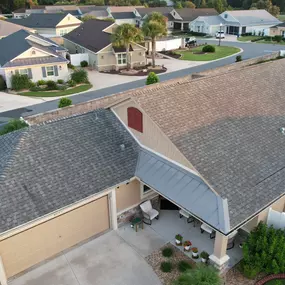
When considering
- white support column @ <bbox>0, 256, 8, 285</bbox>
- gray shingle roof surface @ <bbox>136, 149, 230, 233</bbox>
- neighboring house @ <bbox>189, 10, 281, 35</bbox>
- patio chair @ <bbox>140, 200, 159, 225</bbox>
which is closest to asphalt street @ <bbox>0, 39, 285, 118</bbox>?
neighboring house @ <bbox>189, 10, 281, 35</bbox>

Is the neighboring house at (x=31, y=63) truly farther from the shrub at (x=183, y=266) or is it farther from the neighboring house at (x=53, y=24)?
the neighboring house at (x=53, y=24)

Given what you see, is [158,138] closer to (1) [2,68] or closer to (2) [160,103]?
(2) [160,103]

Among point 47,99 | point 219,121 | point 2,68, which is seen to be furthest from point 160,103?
point 2,68

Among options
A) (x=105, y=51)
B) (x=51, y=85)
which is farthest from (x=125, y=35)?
(x=51, y=85)

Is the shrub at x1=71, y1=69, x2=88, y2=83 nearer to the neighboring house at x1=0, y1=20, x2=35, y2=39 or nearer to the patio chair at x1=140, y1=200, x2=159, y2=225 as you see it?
the neighboring house at x1=0, y1=20, x2=35, y2=39

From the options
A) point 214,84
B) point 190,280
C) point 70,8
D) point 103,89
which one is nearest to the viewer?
point 190,280

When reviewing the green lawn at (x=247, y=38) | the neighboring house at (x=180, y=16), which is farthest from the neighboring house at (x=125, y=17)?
the green lawn at (x=247, y=38)

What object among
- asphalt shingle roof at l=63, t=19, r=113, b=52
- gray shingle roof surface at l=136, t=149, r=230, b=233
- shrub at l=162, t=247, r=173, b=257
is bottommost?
shrub at l=162, t=247, r=173, b=257

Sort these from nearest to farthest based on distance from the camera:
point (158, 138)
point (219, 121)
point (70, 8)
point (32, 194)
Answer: point (32, 194), point (158, 138), point (219, 121), point (70, 8)
